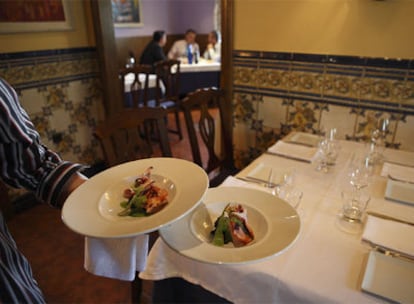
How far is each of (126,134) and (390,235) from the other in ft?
3.66

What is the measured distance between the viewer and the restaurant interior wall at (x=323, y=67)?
1522mm

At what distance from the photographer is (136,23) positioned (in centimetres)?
520

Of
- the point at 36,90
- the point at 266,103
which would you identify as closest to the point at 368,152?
the point at 266,103

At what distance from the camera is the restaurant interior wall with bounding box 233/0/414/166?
152 cm

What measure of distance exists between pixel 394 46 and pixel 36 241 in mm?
2357

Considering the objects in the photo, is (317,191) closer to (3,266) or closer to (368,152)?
(368,152)

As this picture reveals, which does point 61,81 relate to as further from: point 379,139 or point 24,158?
point 379,139

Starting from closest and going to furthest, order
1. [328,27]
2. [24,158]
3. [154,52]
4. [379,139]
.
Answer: [24,158], [379,139], [328,27], [154,52]

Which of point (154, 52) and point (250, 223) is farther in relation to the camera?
point (154, 52)

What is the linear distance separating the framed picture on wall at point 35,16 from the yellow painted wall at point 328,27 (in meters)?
1.39

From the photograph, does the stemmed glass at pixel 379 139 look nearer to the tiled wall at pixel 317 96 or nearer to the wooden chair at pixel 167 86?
the tiled wall at pixel 317 96

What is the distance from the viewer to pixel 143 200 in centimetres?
71

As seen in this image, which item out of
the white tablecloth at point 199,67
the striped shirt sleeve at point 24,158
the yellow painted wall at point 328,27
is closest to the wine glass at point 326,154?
the yellow painted wall at point 328,27

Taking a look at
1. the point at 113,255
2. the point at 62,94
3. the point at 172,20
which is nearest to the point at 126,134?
the point at 113,255
